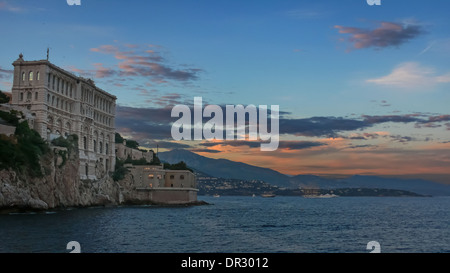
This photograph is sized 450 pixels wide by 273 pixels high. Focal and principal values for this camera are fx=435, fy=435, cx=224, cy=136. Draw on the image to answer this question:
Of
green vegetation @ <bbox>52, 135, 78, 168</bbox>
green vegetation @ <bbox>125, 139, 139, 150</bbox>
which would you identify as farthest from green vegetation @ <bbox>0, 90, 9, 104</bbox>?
green vegetation @ <bbox>125, 139, 139, 150</bbox>

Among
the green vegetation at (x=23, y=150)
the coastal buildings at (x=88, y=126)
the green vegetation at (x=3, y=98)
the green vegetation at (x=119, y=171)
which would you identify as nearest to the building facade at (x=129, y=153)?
the coastal buildings at (x=88, y=126)

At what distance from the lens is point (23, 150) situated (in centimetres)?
7706

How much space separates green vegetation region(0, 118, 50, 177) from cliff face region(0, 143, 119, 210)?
127cm

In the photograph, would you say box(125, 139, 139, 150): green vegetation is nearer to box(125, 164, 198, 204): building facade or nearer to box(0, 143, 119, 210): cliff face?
box(125, 164, 198, 204): building facade

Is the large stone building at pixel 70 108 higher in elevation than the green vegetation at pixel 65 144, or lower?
higher

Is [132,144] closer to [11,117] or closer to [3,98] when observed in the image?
[3,98]

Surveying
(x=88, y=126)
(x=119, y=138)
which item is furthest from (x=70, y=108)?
(x=119, y=138)

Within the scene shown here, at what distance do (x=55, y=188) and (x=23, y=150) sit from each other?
11.0 meters

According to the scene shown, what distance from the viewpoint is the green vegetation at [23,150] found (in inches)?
2817

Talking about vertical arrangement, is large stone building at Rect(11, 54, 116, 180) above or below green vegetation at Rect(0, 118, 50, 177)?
above

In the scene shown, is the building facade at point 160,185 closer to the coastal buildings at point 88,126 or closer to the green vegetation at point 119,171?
the coastal buildings at point 88,126

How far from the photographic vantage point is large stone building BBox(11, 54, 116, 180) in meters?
91.6

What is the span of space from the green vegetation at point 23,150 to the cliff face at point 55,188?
1274 mm
